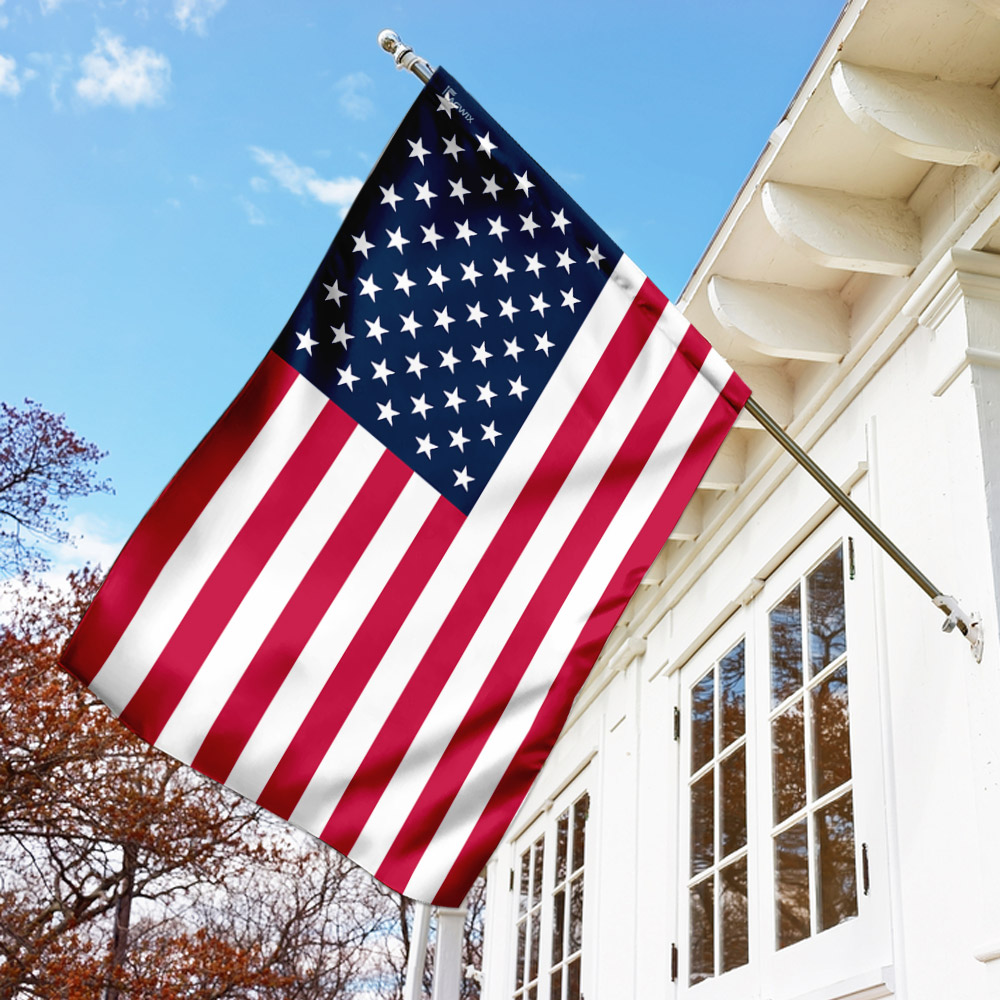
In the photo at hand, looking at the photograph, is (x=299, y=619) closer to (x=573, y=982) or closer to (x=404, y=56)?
(x=404, y=56)

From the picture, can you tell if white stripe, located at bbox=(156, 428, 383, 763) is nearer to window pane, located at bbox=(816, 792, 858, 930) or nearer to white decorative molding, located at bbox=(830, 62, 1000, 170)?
white decorative molding, located at bbox=(830, 62, 1000, 170)

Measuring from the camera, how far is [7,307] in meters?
32.2

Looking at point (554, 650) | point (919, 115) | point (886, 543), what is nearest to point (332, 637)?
point (554, 650)

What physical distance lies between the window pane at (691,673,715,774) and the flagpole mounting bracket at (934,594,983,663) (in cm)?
187

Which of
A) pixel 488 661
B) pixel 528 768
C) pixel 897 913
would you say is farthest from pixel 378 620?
pixel 897 913

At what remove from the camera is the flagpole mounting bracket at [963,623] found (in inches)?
103

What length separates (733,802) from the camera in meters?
4.08

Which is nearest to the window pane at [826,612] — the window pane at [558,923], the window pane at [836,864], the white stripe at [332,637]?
the window pane at [836,864]

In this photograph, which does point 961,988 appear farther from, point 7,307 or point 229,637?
point 7,307

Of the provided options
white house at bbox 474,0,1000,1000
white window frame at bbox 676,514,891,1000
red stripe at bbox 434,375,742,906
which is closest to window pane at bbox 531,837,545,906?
white house at bbox 474,0,1000,1000

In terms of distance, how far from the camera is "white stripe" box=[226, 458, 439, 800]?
104 inches

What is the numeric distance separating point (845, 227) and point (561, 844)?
4.40 meters

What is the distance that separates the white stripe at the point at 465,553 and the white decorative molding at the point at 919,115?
68 cm

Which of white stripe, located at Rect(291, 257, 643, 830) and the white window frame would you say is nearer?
white stripe, located at Rect(291, 257, 643, 830)
